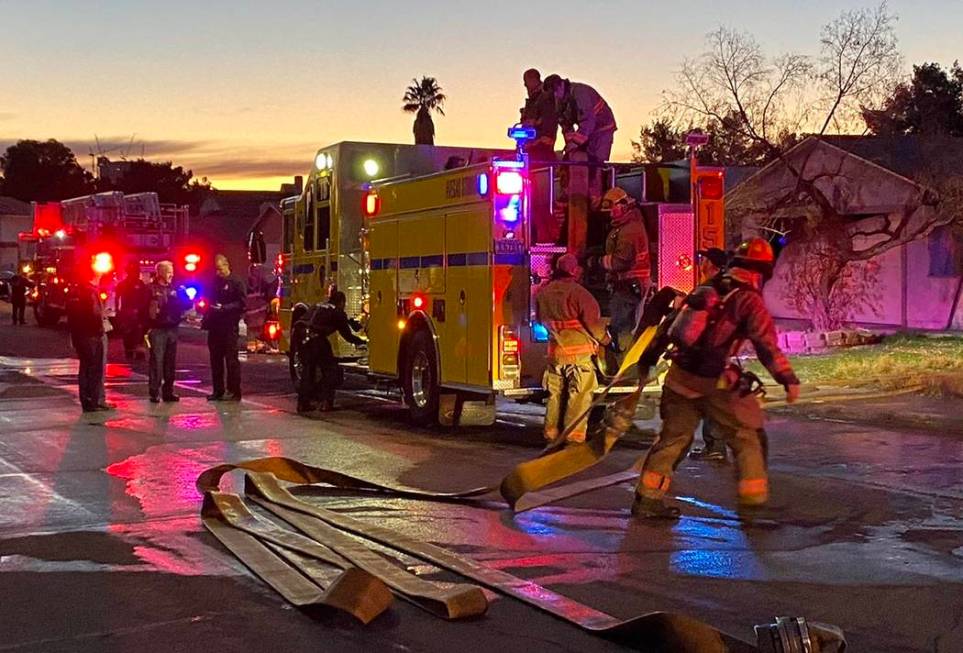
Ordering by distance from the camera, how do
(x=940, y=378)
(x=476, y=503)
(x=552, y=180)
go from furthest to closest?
(x=940, y=378)
(x=552, y=180)
(x=476, y=503)

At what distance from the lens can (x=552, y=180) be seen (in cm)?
1248

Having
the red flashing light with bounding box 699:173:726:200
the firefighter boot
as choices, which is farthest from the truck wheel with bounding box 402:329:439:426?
the firefighter boot

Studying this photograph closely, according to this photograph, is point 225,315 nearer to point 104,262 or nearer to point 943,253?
point 943,253

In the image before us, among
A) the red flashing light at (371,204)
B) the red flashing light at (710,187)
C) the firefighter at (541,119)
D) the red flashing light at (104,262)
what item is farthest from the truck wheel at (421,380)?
the red flashing light at (104,262)

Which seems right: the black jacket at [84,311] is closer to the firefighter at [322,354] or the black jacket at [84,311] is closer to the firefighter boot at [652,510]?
the firefighter at [322,354]

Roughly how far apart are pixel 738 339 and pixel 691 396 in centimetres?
46

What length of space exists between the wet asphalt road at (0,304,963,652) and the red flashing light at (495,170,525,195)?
237cm

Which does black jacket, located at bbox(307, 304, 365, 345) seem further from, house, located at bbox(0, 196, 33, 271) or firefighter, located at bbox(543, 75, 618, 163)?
house, located at bbox(0, 196, 33, 271)

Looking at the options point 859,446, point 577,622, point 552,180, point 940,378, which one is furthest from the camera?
point 940,378

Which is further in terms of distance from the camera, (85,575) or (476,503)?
(476,503)

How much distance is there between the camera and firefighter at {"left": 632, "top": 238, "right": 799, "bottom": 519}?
7.87 meters

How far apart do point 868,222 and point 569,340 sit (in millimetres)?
16152

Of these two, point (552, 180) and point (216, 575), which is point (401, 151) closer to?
point (552, 180)

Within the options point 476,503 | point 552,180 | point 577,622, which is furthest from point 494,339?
point 577,622
